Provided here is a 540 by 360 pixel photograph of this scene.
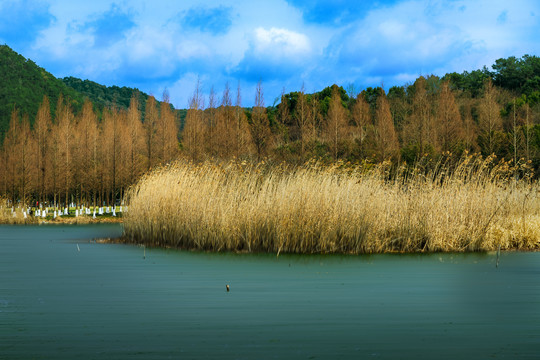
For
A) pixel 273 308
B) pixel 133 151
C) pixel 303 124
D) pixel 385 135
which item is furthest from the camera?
pixel 133 151

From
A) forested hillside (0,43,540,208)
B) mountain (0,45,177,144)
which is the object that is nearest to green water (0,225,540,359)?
forested hillside (0,43,540,208)

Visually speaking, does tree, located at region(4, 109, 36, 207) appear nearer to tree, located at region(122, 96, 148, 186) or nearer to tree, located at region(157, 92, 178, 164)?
tree, located at region(122, 96, 148, 186)

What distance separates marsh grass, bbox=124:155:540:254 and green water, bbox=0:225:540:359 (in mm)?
822

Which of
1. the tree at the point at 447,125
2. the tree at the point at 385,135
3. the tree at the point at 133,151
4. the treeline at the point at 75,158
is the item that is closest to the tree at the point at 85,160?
the treeline at the point at 75,158

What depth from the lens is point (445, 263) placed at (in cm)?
1129

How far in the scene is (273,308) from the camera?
23.3ft

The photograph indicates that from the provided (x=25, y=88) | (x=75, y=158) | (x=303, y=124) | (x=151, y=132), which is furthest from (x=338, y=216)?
(x=25, y=88)

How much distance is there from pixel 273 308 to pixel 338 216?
18.5ft

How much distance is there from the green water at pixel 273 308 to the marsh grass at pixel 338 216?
0.82m

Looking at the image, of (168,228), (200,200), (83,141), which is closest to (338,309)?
(200,200)

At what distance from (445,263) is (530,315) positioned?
14.8 ft

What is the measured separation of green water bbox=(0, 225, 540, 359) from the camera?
5359 millimetres

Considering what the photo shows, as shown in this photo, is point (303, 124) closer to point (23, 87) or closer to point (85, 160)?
point (85, 160)

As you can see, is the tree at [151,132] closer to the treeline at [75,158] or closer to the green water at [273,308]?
the treeline at [75,158]
